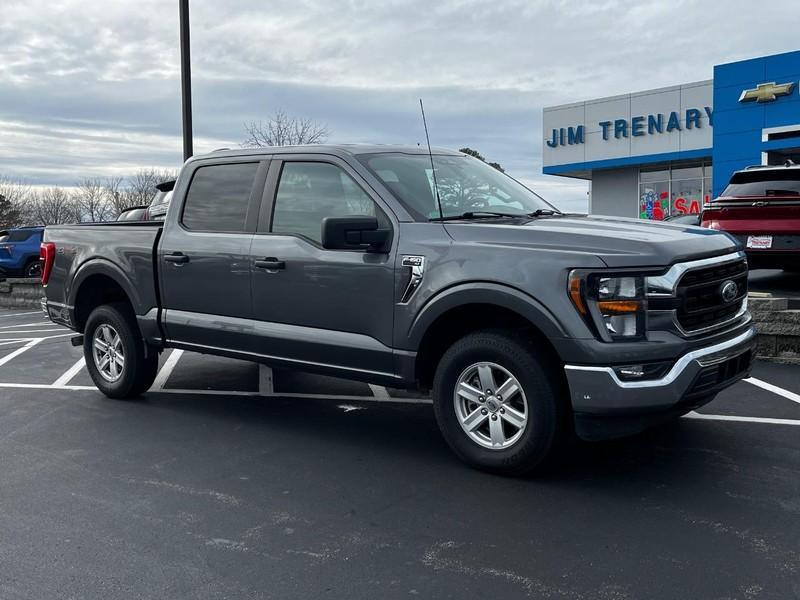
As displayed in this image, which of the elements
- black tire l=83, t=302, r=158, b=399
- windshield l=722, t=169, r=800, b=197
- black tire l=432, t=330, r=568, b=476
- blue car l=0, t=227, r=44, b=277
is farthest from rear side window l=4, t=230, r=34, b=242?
black tire l=432, t=330, r=568, b=476

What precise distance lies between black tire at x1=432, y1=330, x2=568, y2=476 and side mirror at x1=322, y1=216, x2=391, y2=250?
32.1 inches

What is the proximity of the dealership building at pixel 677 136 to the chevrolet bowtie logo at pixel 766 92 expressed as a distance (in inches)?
1.4

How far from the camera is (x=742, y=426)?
574cm

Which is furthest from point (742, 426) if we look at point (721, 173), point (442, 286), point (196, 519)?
point (721, 173)

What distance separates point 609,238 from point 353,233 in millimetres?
1516

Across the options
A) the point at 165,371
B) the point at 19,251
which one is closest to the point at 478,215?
the point at 165,371

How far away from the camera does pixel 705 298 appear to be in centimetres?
462

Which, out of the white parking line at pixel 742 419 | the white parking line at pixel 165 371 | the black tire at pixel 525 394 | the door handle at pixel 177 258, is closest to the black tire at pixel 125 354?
the white parking line at pixel 165 371

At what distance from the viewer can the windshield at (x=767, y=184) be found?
10375mm

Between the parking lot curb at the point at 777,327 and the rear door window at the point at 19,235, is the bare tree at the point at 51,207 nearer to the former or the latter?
the rear door window at the point at 19,235

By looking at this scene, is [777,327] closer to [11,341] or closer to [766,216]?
[766,216]

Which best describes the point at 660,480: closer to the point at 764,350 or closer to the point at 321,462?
the point at 321,462

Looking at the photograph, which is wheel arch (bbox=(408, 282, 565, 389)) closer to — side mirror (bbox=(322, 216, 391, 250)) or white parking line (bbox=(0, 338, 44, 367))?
side mirror (bbox=(322, 216, 391, 250))

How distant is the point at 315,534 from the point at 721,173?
29726 mm
